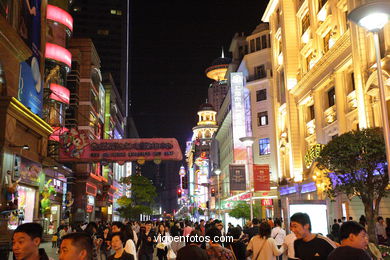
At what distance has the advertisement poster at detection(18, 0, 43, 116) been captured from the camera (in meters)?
21.0

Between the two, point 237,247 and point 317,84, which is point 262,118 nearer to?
point 317,84

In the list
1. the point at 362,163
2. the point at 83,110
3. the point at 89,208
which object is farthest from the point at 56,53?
the point at 362,163

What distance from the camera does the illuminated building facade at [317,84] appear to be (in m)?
23.6

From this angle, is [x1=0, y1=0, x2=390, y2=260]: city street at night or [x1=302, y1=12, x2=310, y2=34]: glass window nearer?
[x1=0, y1=0, x2=390, y2=260]: city street at night

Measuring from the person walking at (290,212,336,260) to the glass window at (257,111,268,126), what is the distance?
4402cm

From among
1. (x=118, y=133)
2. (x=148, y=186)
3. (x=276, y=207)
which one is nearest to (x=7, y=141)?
(x=276, y=207)

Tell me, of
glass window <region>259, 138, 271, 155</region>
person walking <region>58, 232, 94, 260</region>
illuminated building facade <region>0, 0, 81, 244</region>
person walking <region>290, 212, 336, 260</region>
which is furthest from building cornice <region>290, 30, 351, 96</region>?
person walking <region>58, 232, 94, 260</region>

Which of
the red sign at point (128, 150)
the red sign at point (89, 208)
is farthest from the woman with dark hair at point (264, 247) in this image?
the red sign at point (89, 208)

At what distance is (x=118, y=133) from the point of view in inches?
3142

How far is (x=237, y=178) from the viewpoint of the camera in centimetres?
2605

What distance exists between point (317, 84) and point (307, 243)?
87.9 ft

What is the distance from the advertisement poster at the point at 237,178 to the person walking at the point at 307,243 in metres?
19.9

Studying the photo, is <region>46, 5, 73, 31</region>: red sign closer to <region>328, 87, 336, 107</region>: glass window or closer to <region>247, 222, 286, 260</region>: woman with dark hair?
<region>328, 87, 336, 107</region>: glass window

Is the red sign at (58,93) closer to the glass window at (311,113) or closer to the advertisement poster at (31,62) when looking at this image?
the advertisement poster at (31,62)
